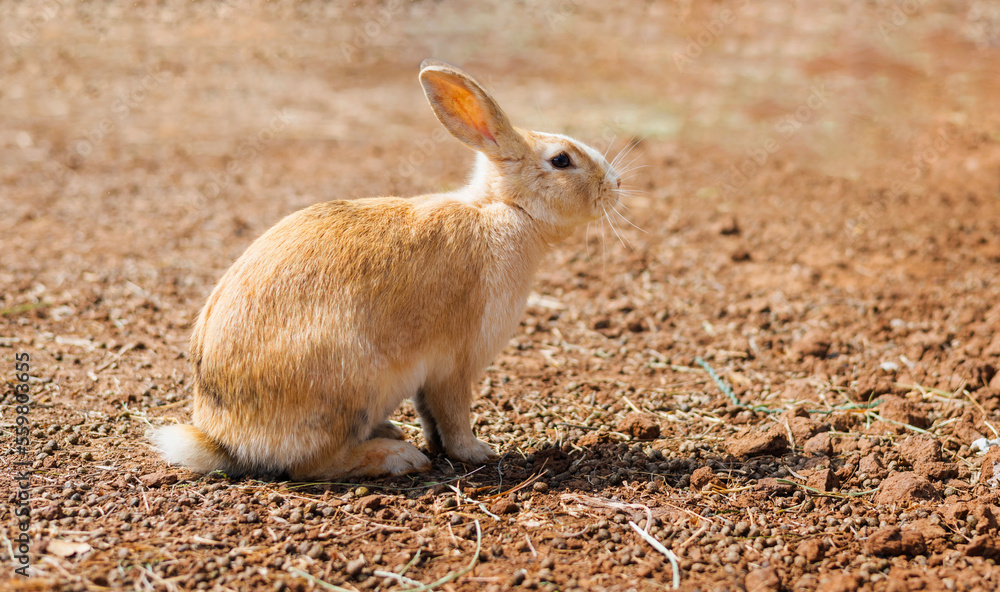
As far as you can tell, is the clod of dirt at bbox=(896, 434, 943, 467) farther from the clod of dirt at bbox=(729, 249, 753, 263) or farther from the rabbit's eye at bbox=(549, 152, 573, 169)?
the clod of dirt at bbox=(729, 249, 753, 263)

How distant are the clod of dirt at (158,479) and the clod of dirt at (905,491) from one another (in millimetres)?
3148

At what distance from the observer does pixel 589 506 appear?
375cm

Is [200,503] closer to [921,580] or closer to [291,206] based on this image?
[921,580]

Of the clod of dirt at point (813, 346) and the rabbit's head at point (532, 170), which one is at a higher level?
the rabbit's head at point (532, 170)

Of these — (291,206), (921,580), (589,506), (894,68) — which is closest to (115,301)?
(291,206)

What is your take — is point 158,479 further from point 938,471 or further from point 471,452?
point 938,471

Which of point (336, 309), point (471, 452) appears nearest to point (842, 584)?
point (471, 452)

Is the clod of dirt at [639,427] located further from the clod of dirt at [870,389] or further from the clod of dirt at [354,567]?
the clod of dirt at [354,567]

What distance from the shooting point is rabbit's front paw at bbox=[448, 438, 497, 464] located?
412 cm

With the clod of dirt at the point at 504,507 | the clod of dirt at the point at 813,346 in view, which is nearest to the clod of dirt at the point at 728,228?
the clod of dirt at the point at 813,346

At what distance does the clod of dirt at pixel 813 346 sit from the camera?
18.4 ft

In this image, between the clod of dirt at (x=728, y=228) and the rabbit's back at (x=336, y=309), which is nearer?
the rabbit's back at (x=336, y=309)

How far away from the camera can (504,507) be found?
3.69 m

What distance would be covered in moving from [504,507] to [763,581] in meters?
1.10
